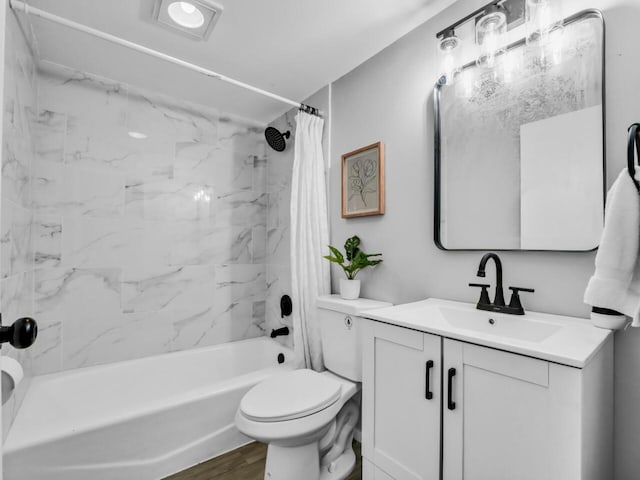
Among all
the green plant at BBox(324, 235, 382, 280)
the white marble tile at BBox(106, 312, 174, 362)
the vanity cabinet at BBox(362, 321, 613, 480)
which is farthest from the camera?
the white marble tile at BBox(106, 312, 174, 362)

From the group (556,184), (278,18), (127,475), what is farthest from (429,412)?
(278,18)

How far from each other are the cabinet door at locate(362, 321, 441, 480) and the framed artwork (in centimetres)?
80

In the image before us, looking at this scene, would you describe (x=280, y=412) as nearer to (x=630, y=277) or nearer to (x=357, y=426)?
(x=357, y=426)

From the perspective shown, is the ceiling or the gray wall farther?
the ceiling

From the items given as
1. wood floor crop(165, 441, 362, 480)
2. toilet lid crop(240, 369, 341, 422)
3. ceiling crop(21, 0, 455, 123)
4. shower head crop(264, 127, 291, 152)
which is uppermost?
ceiling crop(21, 0, 455, 123)

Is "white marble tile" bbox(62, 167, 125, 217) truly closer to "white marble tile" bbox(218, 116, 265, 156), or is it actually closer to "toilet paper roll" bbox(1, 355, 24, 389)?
"white marble tile" bbox(218, 116, 265, 156)

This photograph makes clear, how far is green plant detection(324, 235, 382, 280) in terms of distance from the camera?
184 cm

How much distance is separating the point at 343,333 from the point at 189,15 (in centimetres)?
181

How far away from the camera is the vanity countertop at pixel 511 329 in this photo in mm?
869

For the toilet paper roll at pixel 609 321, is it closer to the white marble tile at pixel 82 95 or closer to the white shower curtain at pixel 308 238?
the white shower curtain at pixel 308 238

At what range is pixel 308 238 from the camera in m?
2.14

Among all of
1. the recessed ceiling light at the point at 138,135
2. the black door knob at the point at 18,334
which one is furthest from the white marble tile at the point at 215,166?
the black door knob at the point at 18,334

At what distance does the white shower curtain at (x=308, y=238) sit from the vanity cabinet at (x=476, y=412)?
762mm

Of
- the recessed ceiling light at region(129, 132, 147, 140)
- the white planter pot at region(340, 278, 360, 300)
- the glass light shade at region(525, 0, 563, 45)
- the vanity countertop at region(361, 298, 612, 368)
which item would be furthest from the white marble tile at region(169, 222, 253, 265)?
the glass light shade at region(525, 0, 563, 45)
